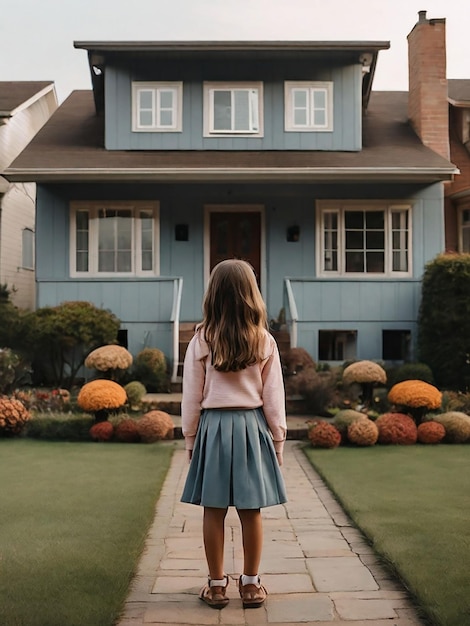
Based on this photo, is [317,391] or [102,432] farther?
[317,391]

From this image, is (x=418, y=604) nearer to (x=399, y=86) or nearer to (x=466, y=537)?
(x=466, y=537)

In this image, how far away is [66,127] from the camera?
1648cm

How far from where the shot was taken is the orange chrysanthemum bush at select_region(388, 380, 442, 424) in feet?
32.4

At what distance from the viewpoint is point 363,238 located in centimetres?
1485

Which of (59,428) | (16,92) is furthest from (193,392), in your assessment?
(16,92)

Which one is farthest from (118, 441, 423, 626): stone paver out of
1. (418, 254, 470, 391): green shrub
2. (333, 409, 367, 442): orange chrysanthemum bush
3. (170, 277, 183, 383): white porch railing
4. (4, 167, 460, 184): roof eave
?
(4, 167, 460, 184): roof eave

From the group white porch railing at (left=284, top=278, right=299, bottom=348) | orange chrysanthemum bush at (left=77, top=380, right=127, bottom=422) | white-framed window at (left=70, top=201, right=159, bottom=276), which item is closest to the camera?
orange chrysanthemum bush at (left=77, top=380, right=127, bottom=422)

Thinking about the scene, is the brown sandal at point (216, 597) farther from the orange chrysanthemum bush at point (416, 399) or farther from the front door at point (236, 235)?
the front door at point (236, 235)

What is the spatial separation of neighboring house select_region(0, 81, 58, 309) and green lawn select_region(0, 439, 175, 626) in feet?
31.6

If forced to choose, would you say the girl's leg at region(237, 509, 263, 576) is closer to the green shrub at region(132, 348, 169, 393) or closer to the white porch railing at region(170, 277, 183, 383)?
the green shrub at region(132, 348, 169, 393)

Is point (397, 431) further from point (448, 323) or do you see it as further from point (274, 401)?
point (274, 401)

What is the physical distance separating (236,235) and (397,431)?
6.96m

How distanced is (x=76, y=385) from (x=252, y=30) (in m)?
8.28

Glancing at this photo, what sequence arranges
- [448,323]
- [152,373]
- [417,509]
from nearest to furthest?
1. [417,509]
2. [152,373]
3. [448,323]
